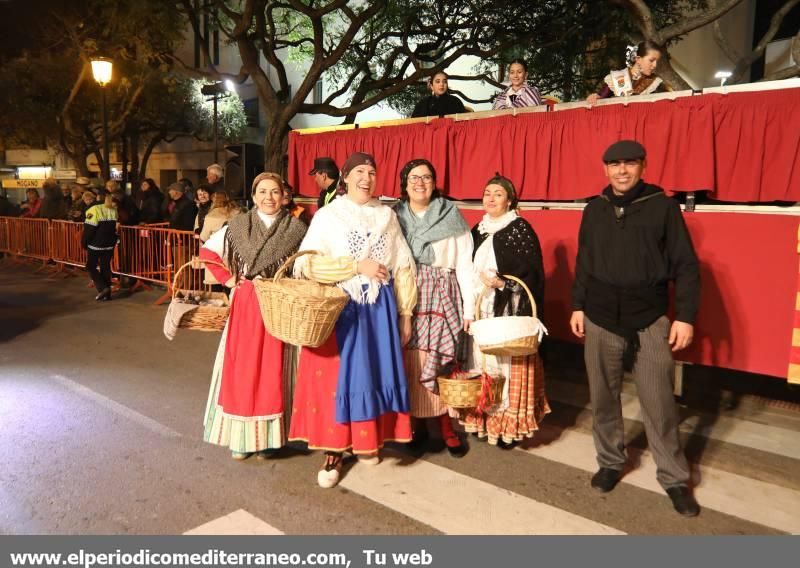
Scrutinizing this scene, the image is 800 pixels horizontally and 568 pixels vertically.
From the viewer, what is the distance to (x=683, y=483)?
12.4 feet

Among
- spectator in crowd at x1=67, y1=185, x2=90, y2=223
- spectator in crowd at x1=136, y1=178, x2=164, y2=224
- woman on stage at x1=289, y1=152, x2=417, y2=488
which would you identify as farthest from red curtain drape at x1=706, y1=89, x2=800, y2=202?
spectator in crowd at x1=67, y1=185, x2=90, y2=223

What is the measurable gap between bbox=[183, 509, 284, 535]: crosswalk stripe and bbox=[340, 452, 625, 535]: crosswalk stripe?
26.1 inches

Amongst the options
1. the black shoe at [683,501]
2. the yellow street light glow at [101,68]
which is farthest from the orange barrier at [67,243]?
the black shoe at [683,501]

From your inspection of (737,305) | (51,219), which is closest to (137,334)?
→ (737,305)

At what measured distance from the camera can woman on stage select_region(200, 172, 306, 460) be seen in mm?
4234

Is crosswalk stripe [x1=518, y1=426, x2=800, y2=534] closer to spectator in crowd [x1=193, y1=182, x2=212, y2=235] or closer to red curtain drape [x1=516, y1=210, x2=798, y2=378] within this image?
red curtain drape [x1=516, y1=210, x2=798, y2=378]

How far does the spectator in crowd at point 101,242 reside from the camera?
10.9m

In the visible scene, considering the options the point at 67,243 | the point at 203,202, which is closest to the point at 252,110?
the point at 67,243

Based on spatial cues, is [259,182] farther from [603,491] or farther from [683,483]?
[683,483]

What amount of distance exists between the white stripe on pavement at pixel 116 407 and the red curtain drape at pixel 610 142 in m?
3.72

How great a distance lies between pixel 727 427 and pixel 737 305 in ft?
3.32

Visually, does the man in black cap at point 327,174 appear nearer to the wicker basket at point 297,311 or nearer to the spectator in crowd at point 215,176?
the wicker basket at point 297,311

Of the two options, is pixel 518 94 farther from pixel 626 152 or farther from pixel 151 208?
pixel 151 208

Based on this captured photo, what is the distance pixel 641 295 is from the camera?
373 centimetres
